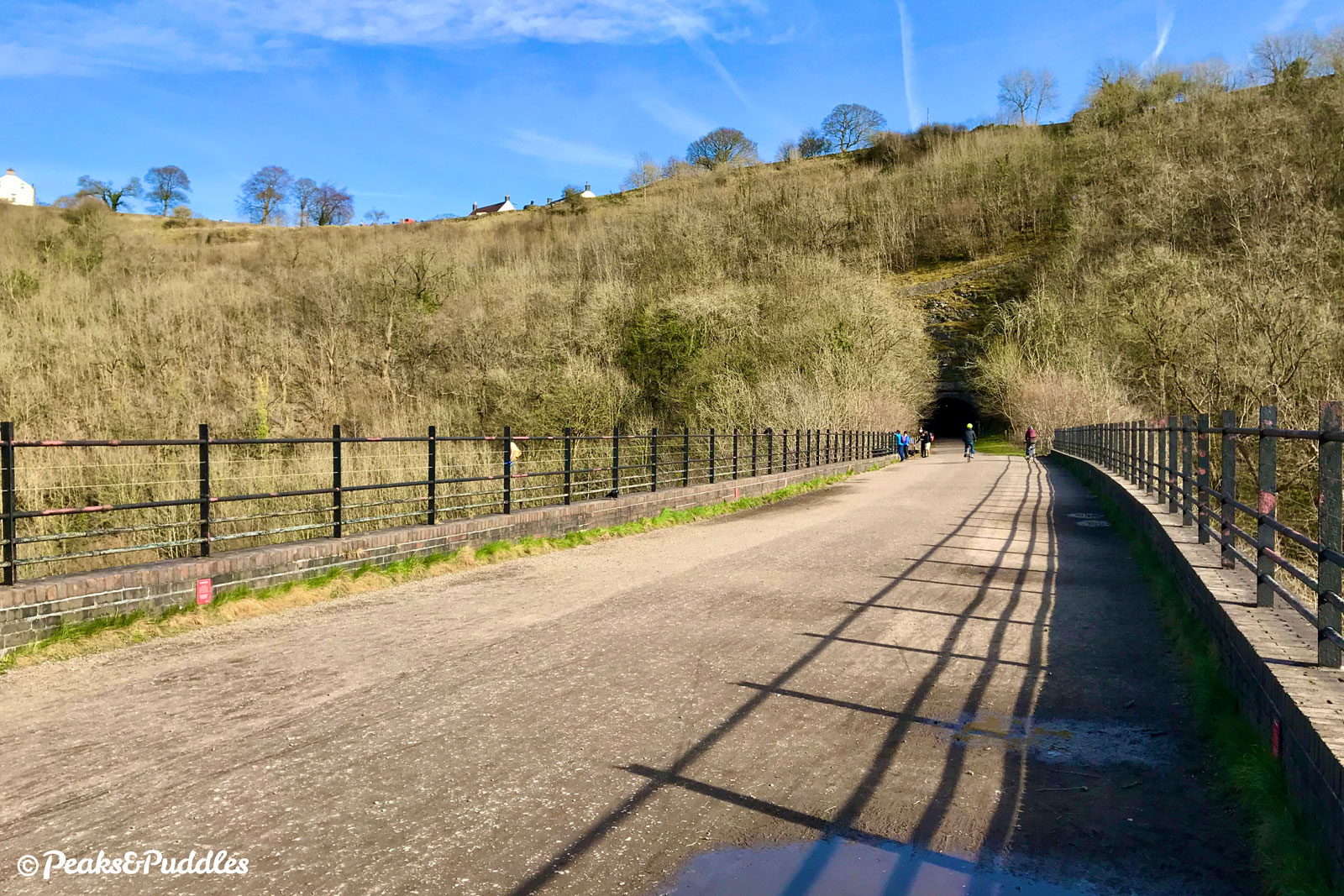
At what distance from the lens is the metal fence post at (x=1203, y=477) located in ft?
28.5

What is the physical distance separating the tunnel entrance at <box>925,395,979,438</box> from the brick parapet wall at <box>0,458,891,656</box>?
255 feet

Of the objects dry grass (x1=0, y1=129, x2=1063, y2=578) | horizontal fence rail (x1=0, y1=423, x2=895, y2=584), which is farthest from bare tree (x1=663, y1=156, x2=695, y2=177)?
horizontal fence rail (x1=0, y1=423, x2=895, y2=584)

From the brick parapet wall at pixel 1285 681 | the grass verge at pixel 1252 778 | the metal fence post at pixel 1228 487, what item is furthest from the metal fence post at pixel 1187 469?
the grass verge at pixel 1252 778

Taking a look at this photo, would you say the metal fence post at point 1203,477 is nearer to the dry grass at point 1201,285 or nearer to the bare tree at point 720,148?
the dry grass at point 1201,285

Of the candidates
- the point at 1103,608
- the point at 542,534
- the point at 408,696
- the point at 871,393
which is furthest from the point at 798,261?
the point at 408,696

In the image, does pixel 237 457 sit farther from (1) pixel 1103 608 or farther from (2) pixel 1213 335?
(2) pixel 1213 335

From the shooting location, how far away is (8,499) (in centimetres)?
672

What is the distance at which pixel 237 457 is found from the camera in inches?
899

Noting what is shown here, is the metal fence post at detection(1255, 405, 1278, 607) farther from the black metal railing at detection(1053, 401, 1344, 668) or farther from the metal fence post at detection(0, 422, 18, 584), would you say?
the metal fence post at detection(0, 422, 18, 584)

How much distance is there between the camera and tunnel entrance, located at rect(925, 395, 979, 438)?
8781 cm

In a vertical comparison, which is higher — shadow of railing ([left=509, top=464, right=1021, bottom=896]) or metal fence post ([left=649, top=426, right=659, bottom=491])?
metal fence post ([left=649, top=426, right=659, bottom=491])

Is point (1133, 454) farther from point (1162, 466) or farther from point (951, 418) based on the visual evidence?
point (951, 418)

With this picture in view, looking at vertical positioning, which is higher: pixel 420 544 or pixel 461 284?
pixel 461 284

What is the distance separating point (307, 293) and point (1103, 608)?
46.3 metres
